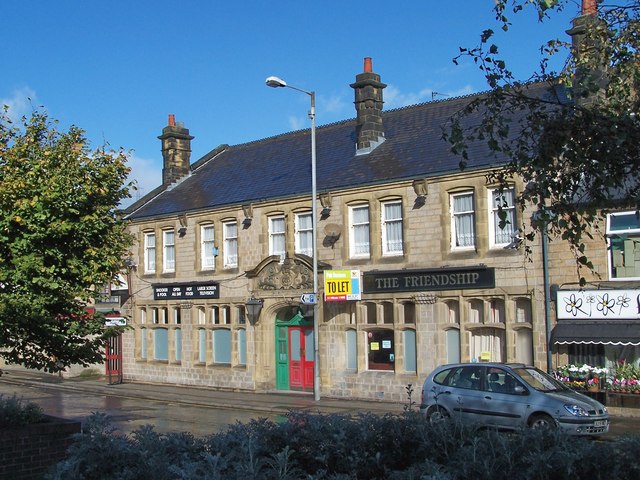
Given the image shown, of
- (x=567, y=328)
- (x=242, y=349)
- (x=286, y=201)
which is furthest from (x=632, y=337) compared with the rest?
(x=242, y=349)

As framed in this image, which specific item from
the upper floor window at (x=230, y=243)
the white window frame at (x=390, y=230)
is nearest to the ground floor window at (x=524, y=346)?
the white window frame at (x=390, y=230)

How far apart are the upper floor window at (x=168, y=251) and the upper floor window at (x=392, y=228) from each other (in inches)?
417

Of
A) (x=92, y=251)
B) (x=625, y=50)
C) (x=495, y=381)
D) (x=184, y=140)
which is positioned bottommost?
(x=495, y=381)

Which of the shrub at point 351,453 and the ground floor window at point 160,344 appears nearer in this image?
the shrub at point 351,453

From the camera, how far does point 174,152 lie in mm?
35562

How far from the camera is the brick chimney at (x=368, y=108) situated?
2773 centimetres

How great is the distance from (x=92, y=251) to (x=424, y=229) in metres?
12.6

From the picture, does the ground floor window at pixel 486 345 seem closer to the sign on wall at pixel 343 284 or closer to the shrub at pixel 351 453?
the sign on wall at pixel 343 284

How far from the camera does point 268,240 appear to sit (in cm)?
2834

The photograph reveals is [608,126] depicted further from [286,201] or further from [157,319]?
[157,319]

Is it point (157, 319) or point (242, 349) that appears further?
point (157, 319)

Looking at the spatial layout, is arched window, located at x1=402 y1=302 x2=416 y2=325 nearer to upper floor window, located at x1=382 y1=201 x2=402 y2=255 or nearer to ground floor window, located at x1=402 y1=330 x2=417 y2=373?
ground floor window, located at x1=402 y1=330 x2=417 y2=373

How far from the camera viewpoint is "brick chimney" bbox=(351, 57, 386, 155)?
27734 mm

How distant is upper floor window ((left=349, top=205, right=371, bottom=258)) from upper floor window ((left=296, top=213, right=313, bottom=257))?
179 cm
